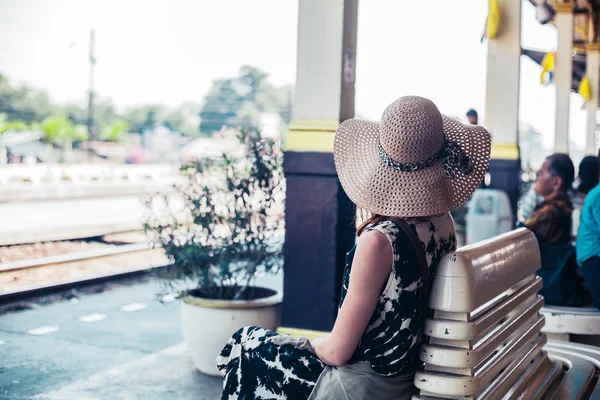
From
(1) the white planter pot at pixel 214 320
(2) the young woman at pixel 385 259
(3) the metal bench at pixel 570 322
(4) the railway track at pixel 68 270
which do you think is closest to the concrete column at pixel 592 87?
(4) the railway track at pixel 68 270

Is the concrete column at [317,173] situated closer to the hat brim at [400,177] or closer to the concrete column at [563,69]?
the hat brim at [400,177]

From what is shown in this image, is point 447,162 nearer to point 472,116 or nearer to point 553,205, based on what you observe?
point 553,205

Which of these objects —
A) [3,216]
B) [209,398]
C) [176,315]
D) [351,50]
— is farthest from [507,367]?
[3,216]

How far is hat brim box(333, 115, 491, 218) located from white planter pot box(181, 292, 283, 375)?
5.90 feet

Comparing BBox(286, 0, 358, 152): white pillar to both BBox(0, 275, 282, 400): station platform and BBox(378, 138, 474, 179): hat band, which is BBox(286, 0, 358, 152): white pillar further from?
BBox(378, 138, 474, 179): hat band

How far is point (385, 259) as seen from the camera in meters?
1.76

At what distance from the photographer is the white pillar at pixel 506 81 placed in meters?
7.09

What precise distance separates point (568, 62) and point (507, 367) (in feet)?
33.0

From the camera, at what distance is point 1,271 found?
6582mm

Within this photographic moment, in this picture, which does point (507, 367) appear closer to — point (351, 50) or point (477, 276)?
point (477, 276)

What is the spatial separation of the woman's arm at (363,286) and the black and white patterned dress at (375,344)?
31mm

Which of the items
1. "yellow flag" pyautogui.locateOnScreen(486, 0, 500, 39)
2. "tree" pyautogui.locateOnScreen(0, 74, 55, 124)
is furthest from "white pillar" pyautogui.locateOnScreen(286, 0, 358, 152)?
"tree" pyautogui.locateOnScreen(0, 74, 55, 124)

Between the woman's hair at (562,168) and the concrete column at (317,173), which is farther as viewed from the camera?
the woman's hair at (562,168)

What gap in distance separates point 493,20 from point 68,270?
16.8 feet
